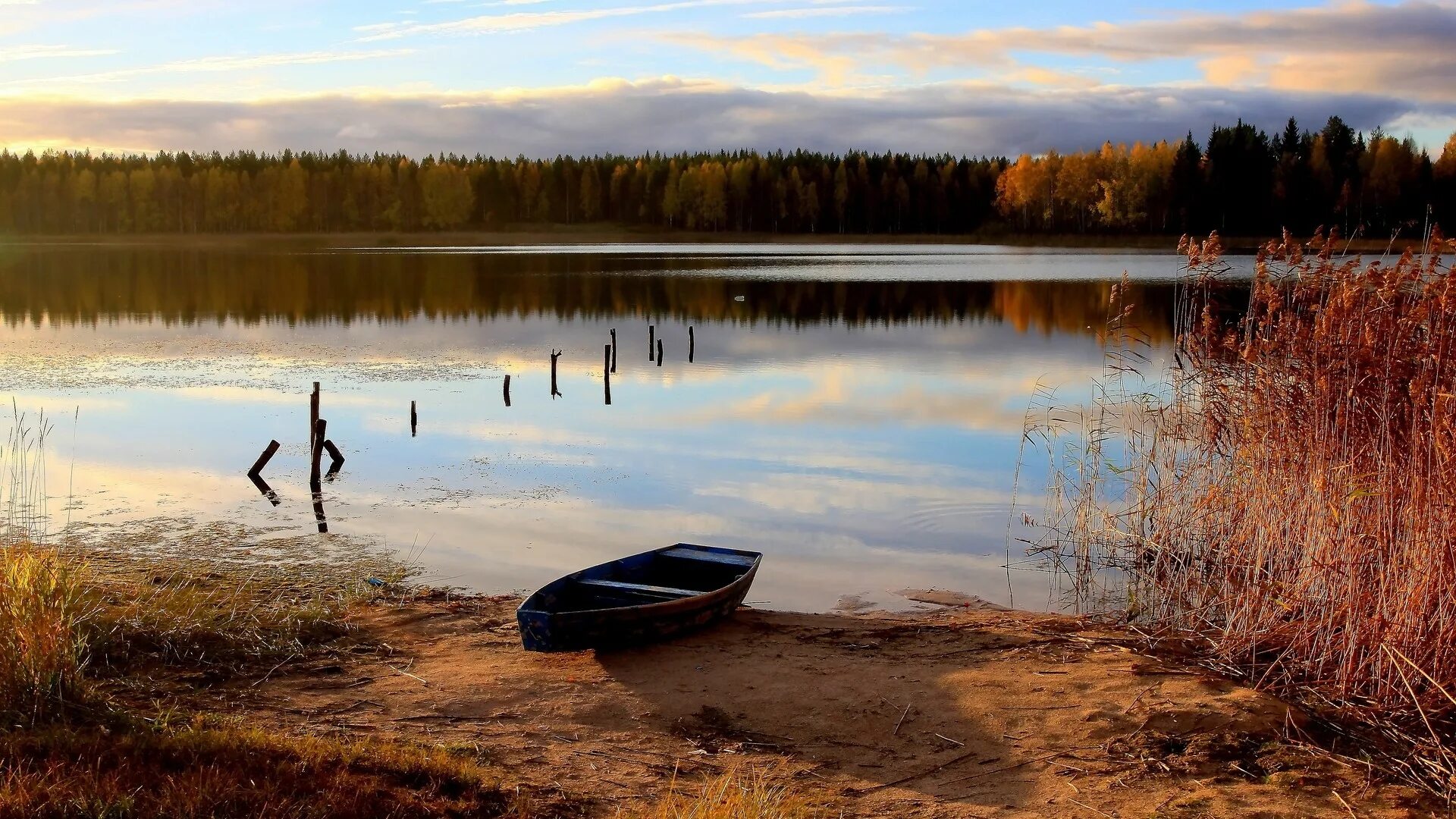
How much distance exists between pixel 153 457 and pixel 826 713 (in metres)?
14.1

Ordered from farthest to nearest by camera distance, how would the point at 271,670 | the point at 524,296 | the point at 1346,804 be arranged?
the point at 524,296
the point at 271,670
the point at 1346,804

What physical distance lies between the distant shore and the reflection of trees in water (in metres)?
49.8

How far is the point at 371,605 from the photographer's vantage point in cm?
1163

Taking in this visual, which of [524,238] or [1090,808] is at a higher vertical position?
[524,238]

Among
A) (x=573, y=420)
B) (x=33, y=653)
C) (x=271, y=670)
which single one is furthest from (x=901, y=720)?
(x=573, y=420)

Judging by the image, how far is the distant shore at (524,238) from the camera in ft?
423

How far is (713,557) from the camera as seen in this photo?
12.3 meters

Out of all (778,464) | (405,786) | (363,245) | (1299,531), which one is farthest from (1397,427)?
(363,245)

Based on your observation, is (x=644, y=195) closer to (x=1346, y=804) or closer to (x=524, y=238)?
(x=524, y=238)

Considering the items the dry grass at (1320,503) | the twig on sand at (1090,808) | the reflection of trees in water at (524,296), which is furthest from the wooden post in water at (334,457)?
the reflection of trees in water at (524,296)

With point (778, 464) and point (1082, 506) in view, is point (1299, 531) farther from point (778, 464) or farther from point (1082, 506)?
point (778, 464)

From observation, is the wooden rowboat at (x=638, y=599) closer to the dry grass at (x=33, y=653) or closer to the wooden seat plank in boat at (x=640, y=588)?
the wooden seat plank in boat at (x=640, y=588)

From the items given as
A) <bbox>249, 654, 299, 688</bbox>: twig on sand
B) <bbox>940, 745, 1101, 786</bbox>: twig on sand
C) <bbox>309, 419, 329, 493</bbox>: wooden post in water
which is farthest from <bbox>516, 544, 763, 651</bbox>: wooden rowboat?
<bbox>309, 419, 329, 493</bbox>: wooden post in water

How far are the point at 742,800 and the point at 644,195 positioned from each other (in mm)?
143997
